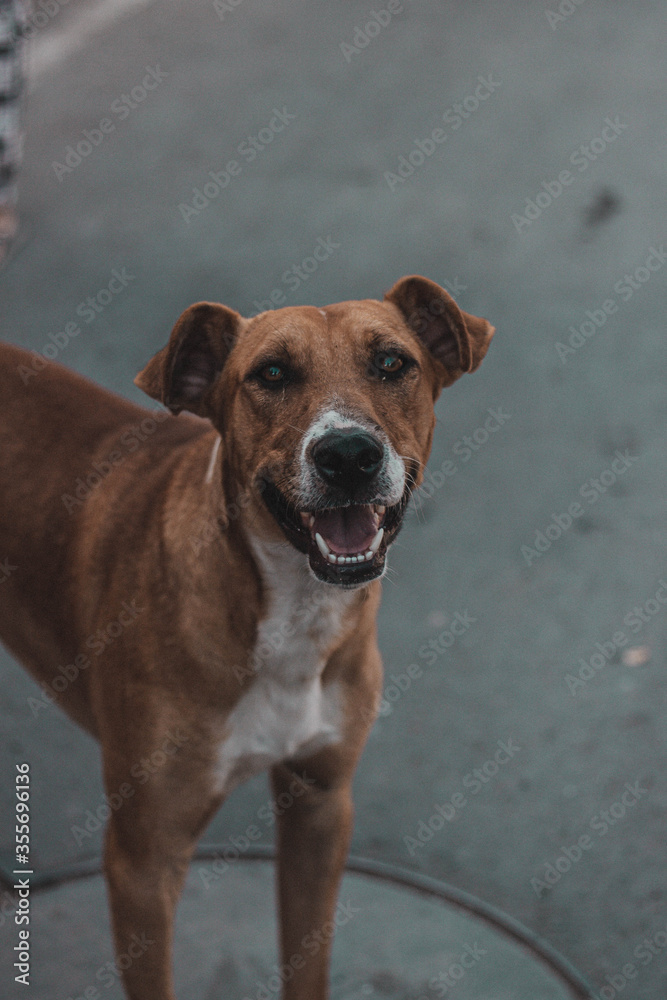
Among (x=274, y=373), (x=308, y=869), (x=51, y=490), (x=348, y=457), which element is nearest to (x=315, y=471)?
(x=348, y=457)

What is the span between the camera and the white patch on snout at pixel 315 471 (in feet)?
9.59

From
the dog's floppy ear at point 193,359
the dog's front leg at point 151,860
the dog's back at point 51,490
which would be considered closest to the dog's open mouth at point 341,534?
the dog's floppy ear at point 193,359

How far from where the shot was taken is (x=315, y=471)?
2.92 m

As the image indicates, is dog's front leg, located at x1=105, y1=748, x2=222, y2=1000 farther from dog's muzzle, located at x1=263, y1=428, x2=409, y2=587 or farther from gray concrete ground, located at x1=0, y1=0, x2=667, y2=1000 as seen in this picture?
gray concrete ground, located at x1=0, y1=0, x2=667, y2=1000

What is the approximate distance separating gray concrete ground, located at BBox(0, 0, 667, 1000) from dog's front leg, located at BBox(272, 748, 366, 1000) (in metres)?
0.81

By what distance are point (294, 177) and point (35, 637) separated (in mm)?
5278

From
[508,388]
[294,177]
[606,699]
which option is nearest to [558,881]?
[606,699]

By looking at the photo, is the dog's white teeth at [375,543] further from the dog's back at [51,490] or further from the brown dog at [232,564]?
the dog's back at [51,490]

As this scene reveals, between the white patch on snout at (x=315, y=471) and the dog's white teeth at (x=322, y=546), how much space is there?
10 centimetres

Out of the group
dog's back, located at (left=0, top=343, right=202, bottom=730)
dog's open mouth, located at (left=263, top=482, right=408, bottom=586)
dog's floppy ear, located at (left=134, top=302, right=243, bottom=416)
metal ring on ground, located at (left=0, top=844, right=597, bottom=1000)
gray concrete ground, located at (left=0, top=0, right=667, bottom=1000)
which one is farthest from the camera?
gray concrete ground, located at (left=0, top=0, right=667, bottom=1000)

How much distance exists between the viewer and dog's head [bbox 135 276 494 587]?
294cm

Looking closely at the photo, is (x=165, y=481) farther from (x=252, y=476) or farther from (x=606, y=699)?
(x=606, y=699)

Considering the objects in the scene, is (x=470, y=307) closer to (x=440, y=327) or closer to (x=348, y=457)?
(x=440, y=327)

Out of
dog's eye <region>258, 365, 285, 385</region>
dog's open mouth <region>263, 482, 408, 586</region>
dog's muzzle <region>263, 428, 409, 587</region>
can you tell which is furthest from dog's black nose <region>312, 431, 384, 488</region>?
dog's eye <region>258, 365, 285, 385</region>
